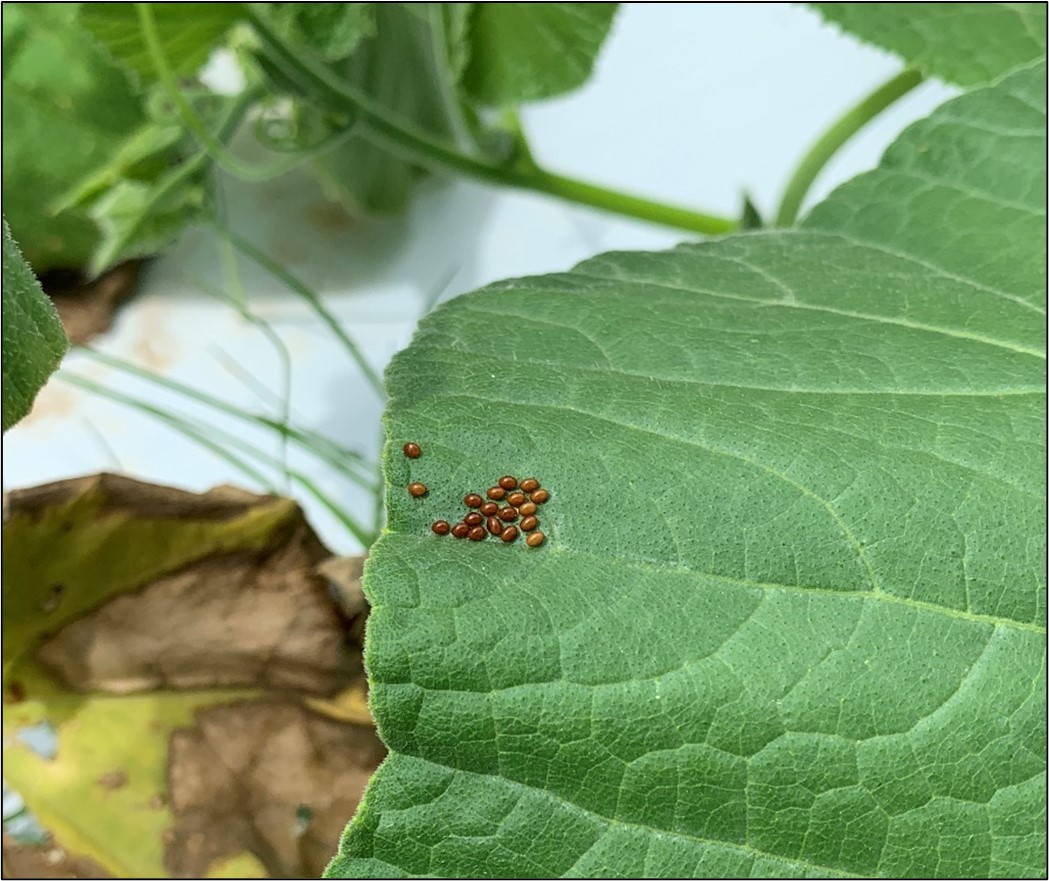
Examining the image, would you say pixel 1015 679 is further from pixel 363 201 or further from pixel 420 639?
pixel 363 201

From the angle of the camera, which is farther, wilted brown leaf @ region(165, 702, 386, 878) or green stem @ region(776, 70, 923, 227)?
green stem @ region(776, 70, 923, 227)

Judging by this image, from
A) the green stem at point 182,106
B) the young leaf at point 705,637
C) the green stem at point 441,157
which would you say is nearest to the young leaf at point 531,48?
the green stem at point 441,157

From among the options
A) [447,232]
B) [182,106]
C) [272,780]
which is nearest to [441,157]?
[182,106]

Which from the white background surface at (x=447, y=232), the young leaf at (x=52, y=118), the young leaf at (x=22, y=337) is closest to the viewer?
the young leaf at (x=22, y=337)

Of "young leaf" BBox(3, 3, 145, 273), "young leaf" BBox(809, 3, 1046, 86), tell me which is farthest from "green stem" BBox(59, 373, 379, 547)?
"young leaf" BBox(809, 3, 1046, 86)

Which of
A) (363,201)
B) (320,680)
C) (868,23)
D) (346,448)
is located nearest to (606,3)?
(868,23)

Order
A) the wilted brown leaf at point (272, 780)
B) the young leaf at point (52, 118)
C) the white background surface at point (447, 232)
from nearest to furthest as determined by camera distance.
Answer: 1. the wilted brown leaf at point (272, 780)
2. the young leaf at point (52, 118)
3. the white background surface at point (447, 232)

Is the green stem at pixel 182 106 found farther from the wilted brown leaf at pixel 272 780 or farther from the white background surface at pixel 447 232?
the wilted brown leaf at pixel 272 780

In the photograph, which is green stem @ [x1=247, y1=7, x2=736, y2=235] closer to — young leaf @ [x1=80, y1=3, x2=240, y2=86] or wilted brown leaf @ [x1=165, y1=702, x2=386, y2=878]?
young leaf @ [x1=80, y1=3, x2=240, y2=86]
